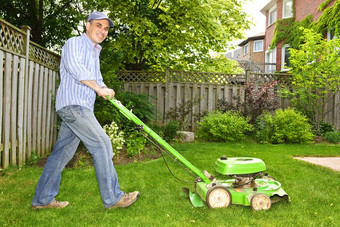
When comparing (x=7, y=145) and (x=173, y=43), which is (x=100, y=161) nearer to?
(x=7, y=145)

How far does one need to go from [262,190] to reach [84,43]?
2.40 meters

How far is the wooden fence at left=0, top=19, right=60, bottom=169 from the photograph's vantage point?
439cm

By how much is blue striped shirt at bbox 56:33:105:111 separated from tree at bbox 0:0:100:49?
599 centimetres

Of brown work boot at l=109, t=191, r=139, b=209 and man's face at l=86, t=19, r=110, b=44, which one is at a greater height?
man's face at l=86, t=19, r=110, b=44

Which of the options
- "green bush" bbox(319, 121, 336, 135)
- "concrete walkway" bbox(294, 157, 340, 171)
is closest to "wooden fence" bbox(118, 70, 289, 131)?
"green bush" bbox(319, 121, 336, 135)

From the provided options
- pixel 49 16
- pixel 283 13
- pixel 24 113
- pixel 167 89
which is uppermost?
pixel 283 13

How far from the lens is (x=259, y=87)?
33.2ft

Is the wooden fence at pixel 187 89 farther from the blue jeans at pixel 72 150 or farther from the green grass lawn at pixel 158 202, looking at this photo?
the blue jeans at pixel 72 150

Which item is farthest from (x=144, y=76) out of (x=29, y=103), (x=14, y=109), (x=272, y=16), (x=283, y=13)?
(x=272, y=16)

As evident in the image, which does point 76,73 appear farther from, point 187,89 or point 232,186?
point 187,89

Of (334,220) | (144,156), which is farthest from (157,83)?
(334,220)

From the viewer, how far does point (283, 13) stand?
17875mm

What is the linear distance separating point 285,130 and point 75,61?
6.63m

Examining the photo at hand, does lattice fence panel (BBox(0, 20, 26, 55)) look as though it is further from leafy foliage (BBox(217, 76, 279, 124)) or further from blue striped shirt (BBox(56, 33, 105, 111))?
leafy foliage (BBox(217, 76, 279, 124))
